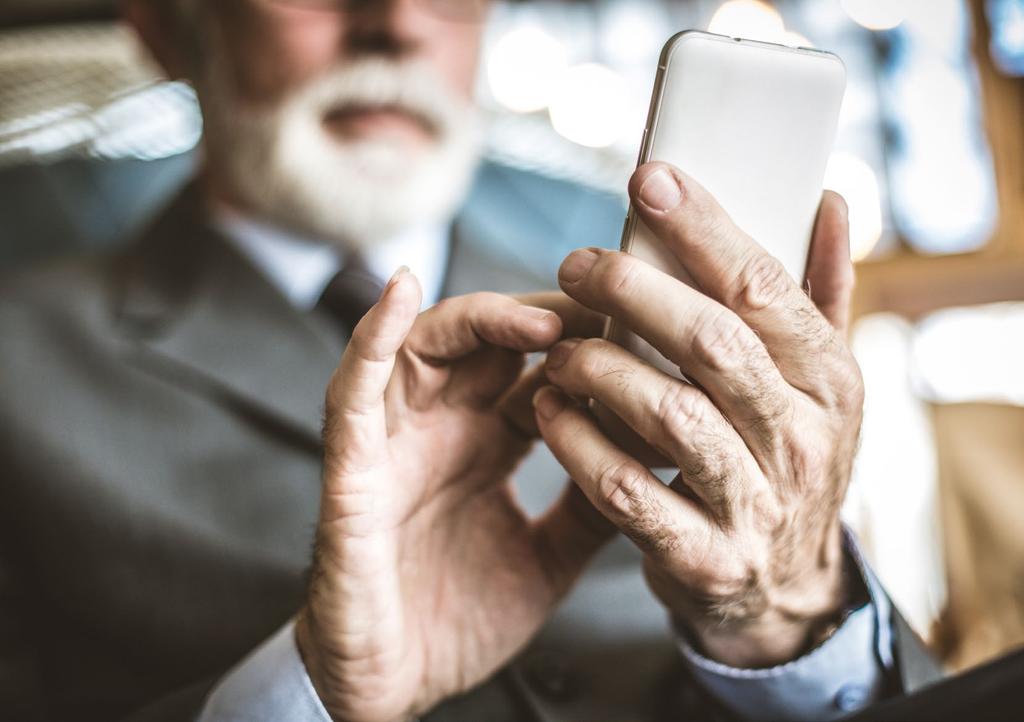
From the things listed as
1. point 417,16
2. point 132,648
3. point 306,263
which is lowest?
point 132,648

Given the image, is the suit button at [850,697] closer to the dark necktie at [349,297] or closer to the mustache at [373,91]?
the dark necktie at [349,297]

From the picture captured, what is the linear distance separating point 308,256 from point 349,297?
0.36 ft

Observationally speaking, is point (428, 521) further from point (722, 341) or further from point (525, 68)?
point (525, 68)

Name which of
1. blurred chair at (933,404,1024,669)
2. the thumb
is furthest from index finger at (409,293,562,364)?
blurred chair at (933,404,1024,669)

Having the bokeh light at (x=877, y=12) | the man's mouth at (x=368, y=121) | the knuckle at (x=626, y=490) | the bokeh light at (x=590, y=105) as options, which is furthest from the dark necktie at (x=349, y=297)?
the bokeh light at (x=877, y=12)

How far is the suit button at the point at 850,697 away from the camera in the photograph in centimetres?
46

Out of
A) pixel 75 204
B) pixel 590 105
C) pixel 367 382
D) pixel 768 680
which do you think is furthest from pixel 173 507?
pixel 590 105

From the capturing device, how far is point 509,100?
181 centimetres

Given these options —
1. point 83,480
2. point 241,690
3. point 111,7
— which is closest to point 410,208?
point 83,480

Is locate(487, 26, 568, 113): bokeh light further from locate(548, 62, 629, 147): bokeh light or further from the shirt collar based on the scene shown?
the shirt collar

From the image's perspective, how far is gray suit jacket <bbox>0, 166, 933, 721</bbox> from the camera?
58 centimetres

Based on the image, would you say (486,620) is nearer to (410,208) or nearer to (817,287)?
(817,287)

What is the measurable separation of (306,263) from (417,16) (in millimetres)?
279

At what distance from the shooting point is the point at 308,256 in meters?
0.74
